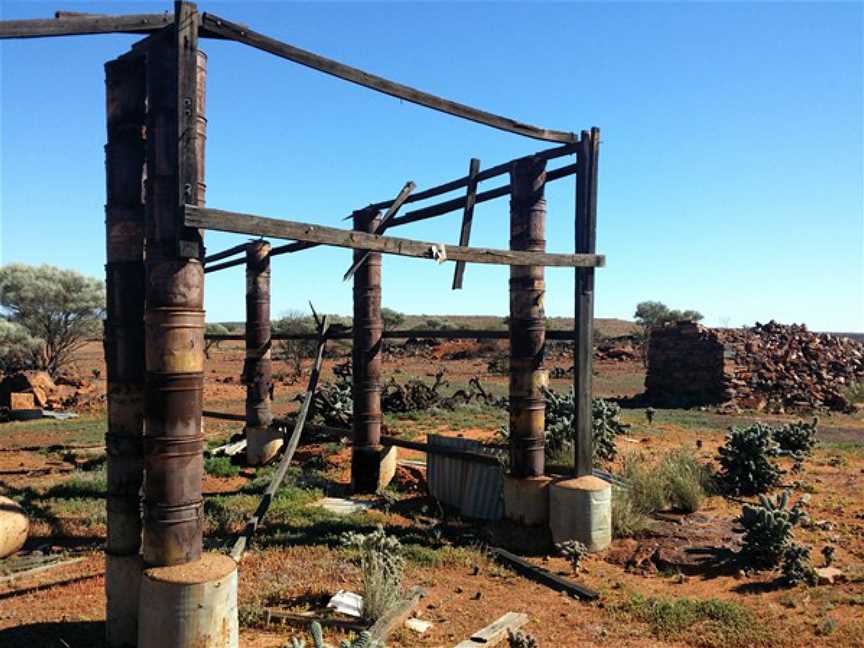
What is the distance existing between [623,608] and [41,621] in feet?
15.2

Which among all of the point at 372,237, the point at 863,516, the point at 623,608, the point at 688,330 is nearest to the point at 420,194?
the point at 372,237

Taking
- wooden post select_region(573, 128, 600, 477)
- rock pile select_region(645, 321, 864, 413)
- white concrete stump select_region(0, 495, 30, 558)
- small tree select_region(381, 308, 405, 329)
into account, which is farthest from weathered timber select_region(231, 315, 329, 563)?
small tree select_region(381, 308, 405, 329)

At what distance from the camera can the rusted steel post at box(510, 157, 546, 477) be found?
24.9 feet

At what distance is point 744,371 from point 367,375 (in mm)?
16450

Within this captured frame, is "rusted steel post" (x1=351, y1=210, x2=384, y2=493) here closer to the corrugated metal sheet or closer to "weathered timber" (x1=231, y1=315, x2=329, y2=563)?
"weathered timber" (x1=231, y1=315, x2=329, y2=563)

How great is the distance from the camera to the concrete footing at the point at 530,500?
24.8ft

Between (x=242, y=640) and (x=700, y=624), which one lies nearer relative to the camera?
(x=242, y=640)

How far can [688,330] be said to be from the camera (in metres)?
21.9

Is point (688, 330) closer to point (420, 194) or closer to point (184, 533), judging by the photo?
point (420, 194)

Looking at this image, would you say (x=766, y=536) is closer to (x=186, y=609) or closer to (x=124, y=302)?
(x=186, y=609)

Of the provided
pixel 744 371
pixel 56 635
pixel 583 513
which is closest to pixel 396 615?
pixel 56 635

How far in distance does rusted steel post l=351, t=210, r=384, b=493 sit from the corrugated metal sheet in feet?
2.80

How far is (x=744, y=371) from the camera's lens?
21.5 metres

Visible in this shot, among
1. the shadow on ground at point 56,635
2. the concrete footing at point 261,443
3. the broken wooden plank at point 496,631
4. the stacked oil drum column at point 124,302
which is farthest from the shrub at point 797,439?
the shadow on ground at point 56,635
